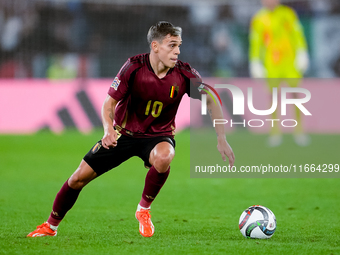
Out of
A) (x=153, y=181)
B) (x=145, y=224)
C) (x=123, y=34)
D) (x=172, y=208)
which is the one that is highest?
(x=153, y=181)

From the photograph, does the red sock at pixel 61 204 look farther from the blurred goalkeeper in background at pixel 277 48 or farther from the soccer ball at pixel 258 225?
the blurred goalkeeper in background at pixel 277 48

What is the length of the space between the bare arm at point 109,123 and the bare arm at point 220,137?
860 mm

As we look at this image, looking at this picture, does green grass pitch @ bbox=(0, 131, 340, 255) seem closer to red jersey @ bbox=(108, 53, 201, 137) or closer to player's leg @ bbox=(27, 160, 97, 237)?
player's leg @ bbox=(27, 160, 97, 237)

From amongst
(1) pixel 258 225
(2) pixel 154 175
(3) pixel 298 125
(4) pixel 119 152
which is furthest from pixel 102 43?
(1) pixel 258 225

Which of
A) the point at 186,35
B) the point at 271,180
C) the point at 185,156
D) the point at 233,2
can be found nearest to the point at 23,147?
the point at 185,156

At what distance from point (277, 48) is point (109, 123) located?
8.41 meters

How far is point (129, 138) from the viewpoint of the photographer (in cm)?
479

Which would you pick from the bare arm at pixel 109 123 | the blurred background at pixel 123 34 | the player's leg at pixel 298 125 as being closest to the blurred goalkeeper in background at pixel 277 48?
the player's leg at pixel 298 125

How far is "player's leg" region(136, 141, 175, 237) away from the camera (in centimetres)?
458

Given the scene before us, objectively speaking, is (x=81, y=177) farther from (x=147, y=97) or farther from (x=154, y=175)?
(x=147, y=97)

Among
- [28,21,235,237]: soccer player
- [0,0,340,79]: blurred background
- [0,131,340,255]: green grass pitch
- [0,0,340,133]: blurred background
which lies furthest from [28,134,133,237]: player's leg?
[0,0,340,79]: blurred background

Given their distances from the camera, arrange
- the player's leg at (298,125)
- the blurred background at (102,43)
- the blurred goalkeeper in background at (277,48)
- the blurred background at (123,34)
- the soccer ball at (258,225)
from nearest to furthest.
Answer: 1. the soccer ball at (258,225)
2. the blurred goalkeeper in background at (277,48)
3. the player's leg at (298,125)
4. the blurred background at (102,43)
5. the blurred background at (123,34)

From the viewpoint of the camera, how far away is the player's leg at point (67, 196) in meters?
4.55

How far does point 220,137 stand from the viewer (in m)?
4.70
